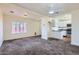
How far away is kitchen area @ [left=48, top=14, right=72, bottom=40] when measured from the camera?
165 inches

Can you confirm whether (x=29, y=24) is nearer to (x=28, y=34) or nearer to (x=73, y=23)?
(x=28, y=34)

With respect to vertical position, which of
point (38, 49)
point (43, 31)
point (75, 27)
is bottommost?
point (38, 49)

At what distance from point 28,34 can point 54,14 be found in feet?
4.89

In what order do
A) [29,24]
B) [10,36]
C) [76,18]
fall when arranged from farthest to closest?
[10,36], [76,18], [29,24]

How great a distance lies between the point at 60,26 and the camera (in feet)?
15.1

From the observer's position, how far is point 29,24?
14.0 ft

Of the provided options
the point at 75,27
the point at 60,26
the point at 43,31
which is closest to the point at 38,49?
the point at 43,31

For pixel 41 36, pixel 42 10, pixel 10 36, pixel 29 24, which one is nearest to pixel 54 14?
pixel 42 10

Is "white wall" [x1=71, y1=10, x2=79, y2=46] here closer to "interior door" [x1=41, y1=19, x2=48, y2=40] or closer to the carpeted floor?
the carpeted floor

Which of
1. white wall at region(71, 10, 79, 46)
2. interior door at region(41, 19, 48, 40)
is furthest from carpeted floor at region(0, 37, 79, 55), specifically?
white wall at region(71, 10, 79, 46)

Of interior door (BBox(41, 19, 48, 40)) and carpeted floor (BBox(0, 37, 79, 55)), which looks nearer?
carpeted floor (BBox(0, 37, 79, 55))

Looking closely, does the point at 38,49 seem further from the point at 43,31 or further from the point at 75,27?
the point at 75,27

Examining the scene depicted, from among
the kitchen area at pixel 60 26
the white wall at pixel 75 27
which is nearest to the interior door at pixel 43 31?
the kitchen area at pixel 60 26

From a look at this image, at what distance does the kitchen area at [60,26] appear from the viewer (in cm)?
420
